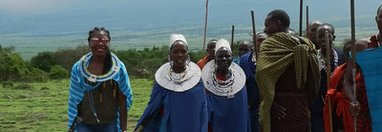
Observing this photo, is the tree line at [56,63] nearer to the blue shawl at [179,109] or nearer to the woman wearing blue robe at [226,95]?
the woman wearing blue robe at [226,95]

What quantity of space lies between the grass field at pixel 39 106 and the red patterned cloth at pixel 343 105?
19.2 ft

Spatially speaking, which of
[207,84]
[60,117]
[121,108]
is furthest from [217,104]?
[60,117]

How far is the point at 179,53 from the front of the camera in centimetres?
695

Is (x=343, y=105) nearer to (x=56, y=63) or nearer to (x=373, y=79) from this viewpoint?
(x=373, y=79)

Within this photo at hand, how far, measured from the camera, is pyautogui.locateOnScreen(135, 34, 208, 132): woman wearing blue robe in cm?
699

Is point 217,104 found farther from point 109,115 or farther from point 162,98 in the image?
point 109,115

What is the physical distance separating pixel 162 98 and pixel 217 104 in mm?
624

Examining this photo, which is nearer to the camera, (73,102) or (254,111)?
(73,102)

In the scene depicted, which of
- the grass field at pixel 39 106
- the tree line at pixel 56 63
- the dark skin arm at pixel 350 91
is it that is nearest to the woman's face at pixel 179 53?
the dark skin arm at pixel 350 91

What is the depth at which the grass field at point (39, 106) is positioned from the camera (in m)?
13.1

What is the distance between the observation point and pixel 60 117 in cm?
1440

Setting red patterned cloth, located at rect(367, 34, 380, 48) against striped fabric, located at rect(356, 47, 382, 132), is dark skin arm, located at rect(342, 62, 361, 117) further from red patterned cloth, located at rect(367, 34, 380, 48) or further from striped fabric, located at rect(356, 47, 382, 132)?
red patterned cloth, located at rect(367, 34, 380, 48)

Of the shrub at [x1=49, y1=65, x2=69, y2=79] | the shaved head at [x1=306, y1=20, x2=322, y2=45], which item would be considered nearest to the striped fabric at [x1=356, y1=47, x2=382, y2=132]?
the shaved head at [x1=306, y1=20, x2=322, y2=45]

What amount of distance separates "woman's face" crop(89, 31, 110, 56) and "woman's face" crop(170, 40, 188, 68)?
60 centimetres
